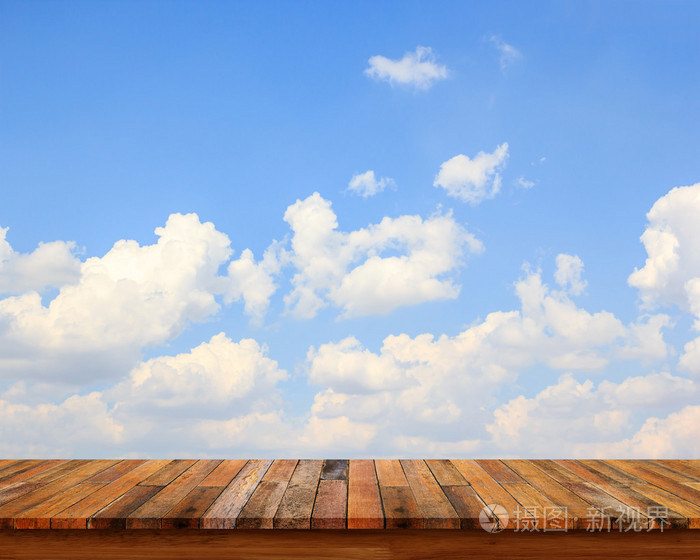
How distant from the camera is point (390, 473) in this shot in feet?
11.2

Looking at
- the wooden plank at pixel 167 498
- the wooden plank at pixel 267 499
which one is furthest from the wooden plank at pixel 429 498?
the wooden plank at pixel 167 498

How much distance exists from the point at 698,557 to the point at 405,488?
1.45 m

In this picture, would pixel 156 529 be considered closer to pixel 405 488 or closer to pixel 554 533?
pixel 405 488

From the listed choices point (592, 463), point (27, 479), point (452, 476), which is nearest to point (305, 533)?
point (452, 476)

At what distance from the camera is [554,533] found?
2.68 m

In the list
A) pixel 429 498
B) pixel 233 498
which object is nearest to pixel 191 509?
pixel 233 498

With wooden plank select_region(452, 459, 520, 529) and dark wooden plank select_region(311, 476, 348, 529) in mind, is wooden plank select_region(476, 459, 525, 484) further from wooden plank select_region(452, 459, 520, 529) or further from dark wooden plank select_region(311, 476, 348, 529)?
dark wooden plank select_region(311, 476, 348, 529)

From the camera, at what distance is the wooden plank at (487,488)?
271 centimetres

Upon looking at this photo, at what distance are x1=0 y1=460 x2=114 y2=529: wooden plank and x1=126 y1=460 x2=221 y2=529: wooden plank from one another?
570 mm

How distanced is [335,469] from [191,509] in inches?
41.4

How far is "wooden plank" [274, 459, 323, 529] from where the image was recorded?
260 cm

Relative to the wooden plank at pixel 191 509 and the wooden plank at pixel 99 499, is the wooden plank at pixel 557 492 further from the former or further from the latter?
the wooden plank at pixel 99 499

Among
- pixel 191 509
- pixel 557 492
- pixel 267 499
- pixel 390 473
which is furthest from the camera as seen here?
pixel 390 473

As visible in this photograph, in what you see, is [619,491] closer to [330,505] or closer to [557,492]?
[557,492]
